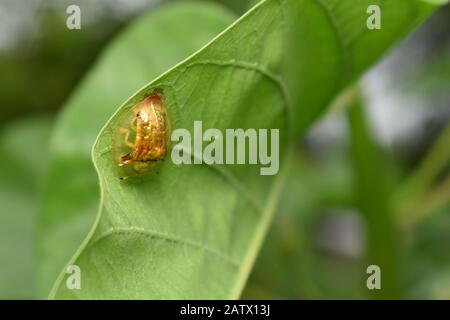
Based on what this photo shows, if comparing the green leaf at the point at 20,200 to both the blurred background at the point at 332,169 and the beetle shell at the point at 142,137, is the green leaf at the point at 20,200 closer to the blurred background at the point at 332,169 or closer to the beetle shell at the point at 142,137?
the blurred background at the point at 332,169

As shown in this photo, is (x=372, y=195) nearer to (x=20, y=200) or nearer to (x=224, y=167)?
(x=224, y=167)

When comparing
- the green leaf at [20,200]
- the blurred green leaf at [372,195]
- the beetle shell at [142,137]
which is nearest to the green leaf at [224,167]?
the beetle shell at [142,137]

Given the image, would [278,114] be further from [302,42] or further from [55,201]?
[55,201]

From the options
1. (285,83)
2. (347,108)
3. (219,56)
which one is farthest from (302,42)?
(347,108)

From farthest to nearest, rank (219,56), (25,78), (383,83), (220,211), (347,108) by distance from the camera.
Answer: (25,78), (383,83), (347,108), (220,211), (219,56)

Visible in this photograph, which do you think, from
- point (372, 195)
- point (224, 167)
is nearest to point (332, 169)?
point (372, 195)
